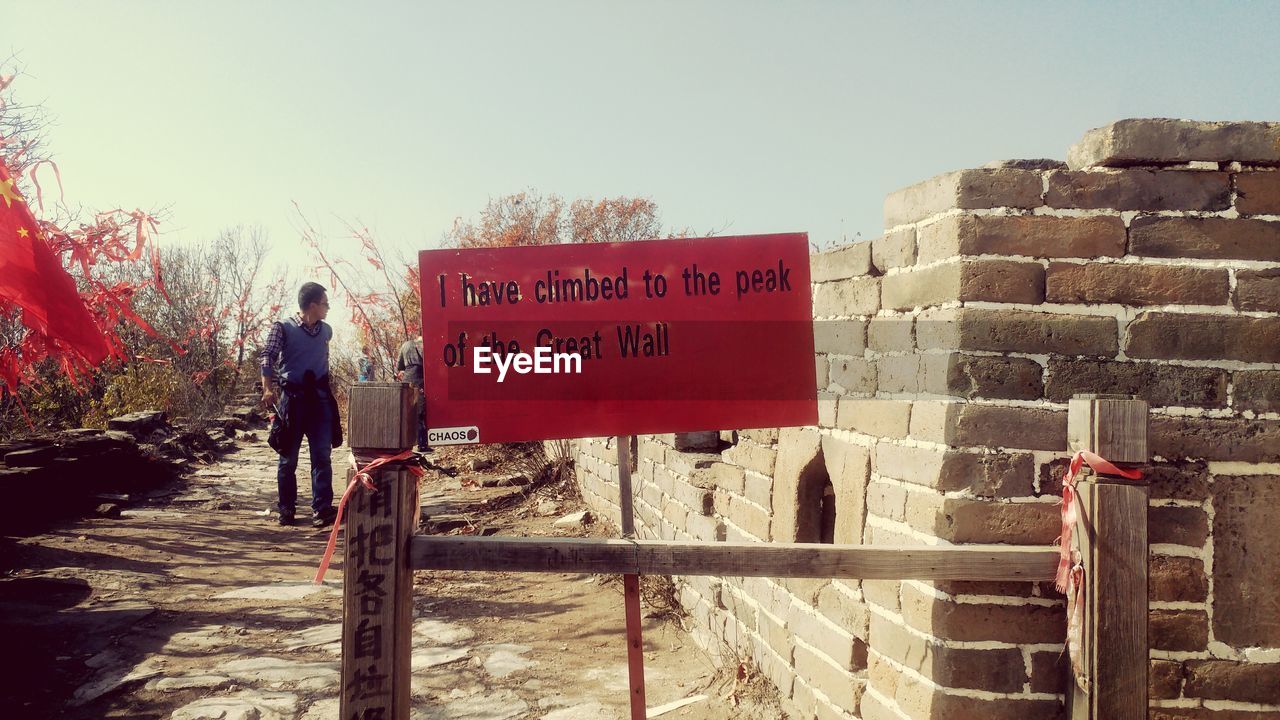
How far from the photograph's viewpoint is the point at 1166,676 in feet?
6.73

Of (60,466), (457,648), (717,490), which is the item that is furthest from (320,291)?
(717,490)

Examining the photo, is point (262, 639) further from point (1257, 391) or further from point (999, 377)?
point (1257, 391)

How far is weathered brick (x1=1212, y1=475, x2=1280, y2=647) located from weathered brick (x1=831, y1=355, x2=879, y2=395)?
3.04ft

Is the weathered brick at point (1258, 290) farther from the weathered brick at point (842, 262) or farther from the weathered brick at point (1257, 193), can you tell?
the weathered brick at point (842, 262)

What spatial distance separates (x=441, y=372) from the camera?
2125 mm

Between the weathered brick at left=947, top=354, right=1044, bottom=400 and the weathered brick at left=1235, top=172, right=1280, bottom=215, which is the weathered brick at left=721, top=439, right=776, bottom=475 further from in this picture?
the weathered brick at left=1235, top=172, right=1280, bottom=215

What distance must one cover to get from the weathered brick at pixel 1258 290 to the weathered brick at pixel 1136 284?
35 millimetres

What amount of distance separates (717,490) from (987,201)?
7.39 ft

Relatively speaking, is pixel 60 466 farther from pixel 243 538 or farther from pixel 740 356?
pixel 740 356

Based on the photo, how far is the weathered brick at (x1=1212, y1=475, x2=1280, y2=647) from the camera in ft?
6.72

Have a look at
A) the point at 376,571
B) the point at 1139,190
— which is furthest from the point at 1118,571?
the point at 376,571

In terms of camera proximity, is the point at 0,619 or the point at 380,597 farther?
the point at 0,619

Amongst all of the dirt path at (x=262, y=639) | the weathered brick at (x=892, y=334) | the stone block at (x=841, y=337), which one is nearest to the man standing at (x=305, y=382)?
the dirt path at (x=262, y=639)

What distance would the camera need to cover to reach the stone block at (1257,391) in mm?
2061
